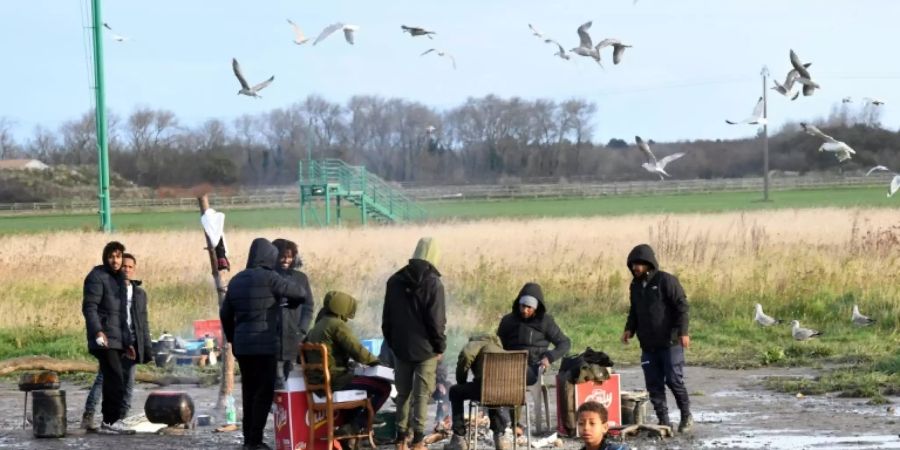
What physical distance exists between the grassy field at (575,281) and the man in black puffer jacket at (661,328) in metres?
3.19

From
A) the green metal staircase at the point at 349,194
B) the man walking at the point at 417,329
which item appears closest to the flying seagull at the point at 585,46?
the man walking at the point at 417,329

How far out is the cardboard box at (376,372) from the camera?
33.7 ft

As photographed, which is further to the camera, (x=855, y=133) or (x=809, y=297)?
(x=855, y=133)

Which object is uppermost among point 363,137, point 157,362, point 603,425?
point 363,137

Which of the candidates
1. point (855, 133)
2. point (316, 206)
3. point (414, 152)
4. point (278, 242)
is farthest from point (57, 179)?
point (278, 242)

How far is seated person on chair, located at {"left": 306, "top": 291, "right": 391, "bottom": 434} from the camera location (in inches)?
398

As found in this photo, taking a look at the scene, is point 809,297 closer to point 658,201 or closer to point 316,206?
point 316,206

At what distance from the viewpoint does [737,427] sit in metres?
11.4

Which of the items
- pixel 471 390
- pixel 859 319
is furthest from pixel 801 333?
pixel 471 390

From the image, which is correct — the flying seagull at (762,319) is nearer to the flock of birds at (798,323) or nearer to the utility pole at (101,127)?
the flock of birds at (798,323)

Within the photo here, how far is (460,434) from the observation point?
10.4 m

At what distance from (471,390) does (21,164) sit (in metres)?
31.3

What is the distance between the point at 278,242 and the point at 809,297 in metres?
10.3

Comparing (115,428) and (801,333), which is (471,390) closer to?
(115,428)
